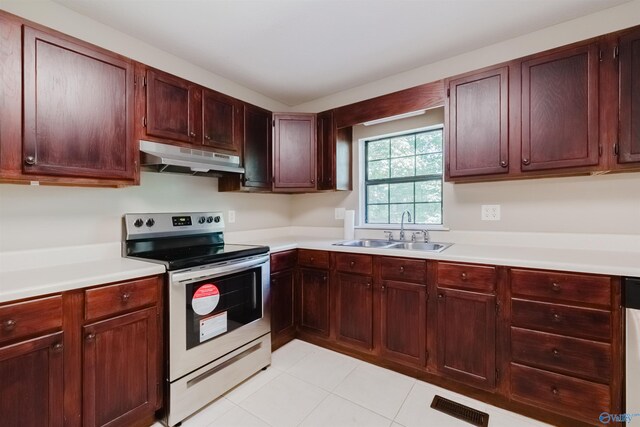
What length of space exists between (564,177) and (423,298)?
50.9 inches

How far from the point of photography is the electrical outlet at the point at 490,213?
7.24 feet

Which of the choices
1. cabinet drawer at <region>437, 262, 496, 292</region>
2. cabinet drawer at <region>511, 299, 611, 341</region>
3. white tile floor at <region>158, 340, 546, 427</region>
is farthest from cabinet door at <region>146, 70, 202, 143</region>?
cabinet drawer at <region>511, 299, 611, 341</region>

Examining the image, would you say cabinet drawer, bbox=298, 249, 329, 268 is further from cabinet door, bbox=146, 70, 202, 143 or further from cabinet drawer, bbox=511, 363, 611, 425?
cabinet drawer, bbox=511, 363, 611, 425

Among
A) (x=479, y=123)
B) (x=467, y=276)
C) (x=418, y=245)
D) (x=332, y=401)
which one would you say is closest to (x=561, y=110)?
(x=479, y=123)

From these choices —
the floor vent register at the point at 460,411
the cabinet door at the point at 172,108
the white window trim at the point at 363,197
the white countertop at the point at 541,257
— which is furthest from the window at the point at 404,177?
the cabinet door at the point at 172,108

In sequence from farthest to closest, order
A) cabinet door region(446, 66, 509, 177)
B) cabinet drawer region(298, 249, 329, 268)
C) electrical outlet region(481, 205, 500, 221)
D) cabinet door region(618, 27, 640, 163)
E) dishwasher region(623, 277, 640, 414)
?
A: cabinet drawer region(298, 249, 329, 268) < electrical outlet region(481, 205, 500, 221) < cabinet door region(446, 66, 509, 177) < cabinet door region(618, 27, 640, 163) < dishwasher region(623, 277, 640, 414)

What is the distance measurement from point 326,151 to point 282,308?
5.11ft

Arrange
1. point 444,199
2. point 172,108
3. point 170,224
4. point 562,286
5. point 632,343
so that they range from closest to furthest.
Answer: point 632,343
point 562,286
point 172,108
point 170,224
point 444,199

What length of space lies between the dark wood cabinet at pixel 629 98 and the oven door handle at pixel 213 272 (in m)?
2.37

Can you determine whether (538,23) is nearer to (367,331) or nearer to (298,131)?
(298,131)

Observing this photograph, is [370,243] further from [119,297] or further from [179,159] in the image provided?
[119,297]

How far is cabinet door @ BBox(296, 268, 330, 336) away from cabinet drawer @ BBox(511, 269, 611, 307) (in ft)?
4.54

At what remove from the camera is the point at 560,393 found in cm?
154

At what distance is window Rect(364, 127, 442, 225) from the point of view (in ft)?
8.58
